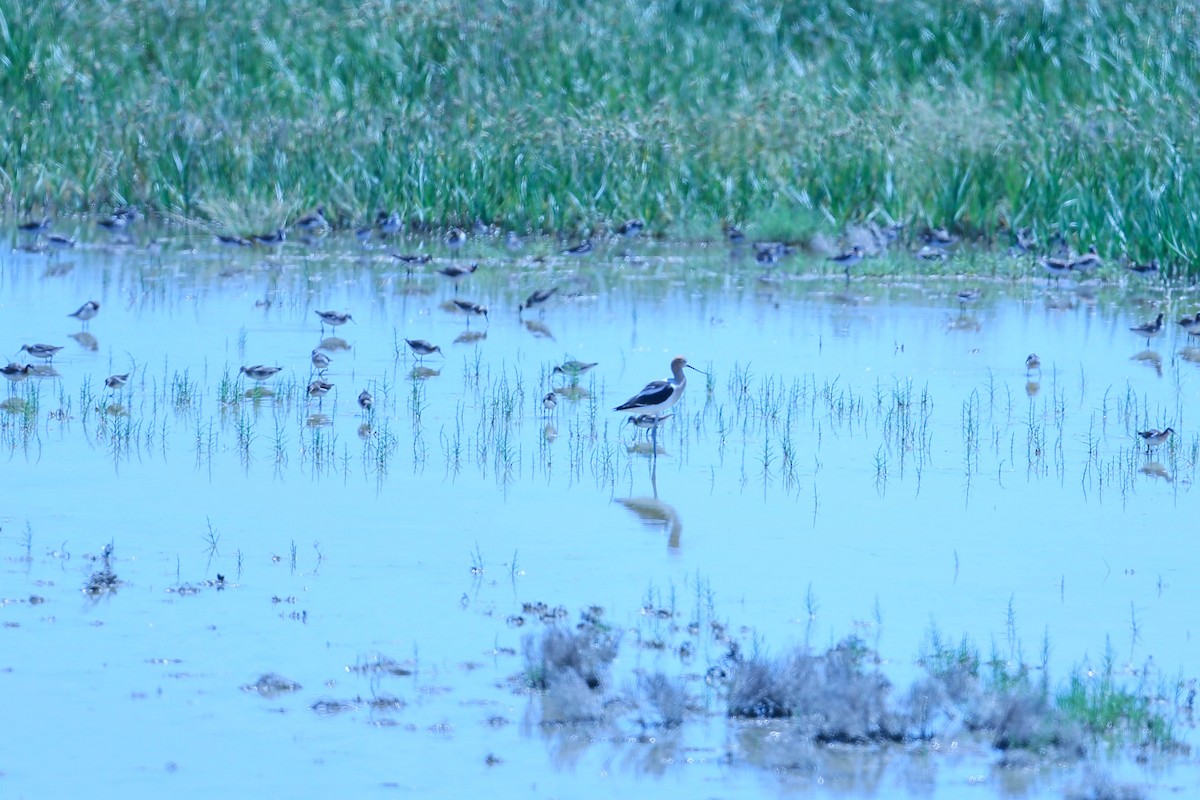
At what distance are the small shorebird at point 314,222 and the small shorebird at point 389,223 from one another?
64 cm

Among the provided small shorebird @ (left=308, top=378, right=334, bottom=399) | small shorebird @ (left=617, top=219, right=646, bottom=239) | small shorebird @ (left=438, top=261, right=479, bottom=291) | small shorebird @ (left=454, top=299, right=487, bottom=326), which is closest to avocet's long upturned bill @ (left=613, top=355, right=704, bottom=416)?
small shorebird @ (left=308, top=378, right=334, bottom=399)

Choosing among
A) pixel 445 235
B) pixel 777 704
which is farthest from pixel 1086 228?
pixel 777 704

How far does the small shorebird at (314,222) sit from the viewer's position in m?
22.2

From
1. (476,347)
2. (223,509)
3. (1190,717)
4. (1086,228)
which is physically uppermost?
(1086,228)

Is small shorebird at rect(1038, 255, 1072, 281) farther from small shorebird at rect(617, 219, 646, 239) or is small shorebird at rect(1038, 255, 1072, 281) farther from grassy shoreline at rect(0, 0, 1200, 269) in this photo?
small shorebird at rect(617, 219, 646, 239)

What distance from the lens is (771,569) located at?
9.06 meters

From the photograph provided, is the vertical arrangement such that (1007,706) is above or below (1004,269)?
below

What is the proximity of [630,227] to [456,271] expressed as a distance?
11.7 ft

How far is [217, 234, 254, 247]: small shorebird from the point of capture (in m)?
21.7

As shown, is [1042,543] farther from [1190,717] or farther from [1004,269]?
[1004,269]

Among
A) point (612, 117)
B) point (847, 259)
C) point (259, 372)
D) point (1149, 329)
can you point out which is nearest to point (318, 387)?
point (259, 372)

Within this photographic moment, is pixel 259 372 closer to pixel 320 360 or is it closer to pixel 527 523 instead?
pixel 320 360

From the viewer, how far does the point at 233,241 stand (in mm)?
21844

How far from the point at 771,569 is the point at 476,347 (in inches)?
280
